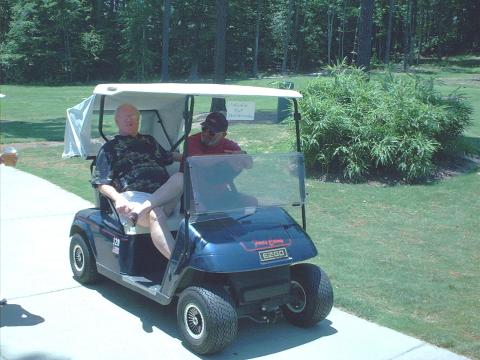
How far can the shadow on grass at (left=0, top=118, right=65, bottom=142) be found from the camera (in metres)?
14.0

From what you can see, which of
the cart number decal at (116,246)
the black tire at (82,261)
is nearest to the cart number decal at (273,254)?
the cart number decal at (116,246)

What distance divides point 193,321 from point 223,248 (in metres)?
0.52

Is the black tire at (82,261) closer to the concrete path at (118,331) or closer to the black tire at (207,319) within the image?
the concrete path at (118,331)

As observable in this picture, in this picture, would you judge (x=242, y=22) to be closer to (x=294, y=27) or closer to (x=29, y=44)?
(x=294, y=27)

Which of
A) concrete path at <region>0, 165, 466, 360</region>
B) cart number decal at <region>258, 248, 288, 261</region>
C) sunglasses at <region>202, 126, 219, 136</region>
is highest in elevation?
sunglasses at <region>202, 126, 219, 136</region>

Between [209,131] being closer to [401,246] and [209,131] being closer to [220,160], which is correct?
[220,160]

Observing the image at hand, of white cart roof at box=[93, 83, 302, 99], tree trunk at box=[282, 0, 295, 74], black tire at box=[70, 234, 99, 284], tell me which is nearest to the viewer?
white cart roof at box=[93, 83, 302, 99]

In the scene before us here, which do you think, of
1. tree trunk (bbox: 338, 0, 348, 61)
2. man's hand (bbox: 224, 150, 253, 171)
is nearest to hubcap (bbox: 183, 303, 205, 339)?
man's hand (bbox: 224, 150, 253, 171)

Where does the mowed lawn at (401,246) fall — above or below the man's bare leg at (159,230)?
below

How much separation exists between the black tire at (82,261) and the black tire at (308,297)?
64.4 inches

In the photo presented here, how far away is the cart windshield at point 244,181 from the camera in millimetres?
4055

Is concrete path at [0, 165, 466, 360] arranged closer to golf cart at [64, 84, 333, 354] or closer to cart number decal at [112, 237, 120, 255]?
golf cart at [64, 84, 333, 354]

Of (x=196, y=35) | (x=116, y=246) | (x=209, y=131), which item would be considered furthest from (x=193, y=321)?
(x=196, y=35)

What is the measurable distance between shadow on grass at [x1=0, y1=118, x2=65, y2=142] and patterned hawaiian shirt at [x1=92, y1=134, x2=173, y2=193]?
929cm
